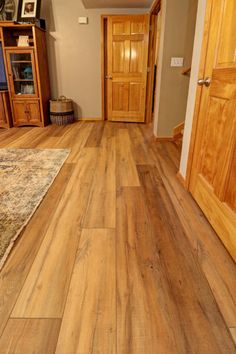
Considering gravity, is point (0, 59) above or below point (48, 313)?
above

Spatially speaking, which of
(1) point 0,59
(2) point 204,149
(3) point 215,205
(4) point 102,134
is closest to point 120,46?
(4) point 102,134

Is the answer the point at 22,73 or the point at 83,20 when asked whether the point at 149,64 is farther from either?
the point at 22,73

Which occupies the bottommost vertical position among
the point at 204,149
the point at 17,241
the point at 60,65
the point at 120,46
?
the point at 17,241

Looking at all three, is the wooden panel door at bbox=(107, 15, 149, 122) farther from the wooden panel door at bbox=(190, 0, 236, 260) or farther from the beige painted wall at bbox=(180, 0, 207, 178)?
the wooden panel door at bbox=(190, 0, 236, 260)

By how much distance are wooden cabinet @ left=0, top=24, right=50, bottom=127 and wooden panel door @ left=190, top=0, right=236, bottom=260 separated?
10.8ft

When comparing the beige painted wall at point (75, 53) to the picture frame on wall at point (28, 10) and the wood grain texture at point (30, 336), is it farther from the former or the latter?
the wood grain texture at point (30, 336)

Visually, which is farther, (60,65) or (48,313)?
(60,65)

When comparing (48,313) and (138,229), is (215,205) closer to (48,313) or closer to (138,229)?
(138,229)

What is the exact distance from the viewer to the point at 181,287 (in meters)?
1.08

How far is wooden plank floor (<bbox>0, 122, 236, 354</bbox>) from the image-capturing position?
872 mm

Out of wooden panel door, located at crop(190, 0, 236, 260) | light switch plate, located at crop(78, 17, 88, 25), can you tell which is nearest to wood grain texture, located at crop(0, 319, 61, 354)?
wooden panel door, located at crop(190, 0, 236, 260)

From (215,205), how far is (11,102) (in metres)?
3.96

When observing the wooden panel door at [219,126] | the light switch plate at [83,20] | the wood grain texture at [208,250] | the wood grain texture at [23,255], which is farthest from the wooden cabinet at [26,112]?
the wooden panel door at [219,126]

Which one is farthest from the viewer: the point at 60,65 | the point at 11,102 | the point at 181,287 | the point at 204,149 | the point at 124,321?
the point at 60,65
